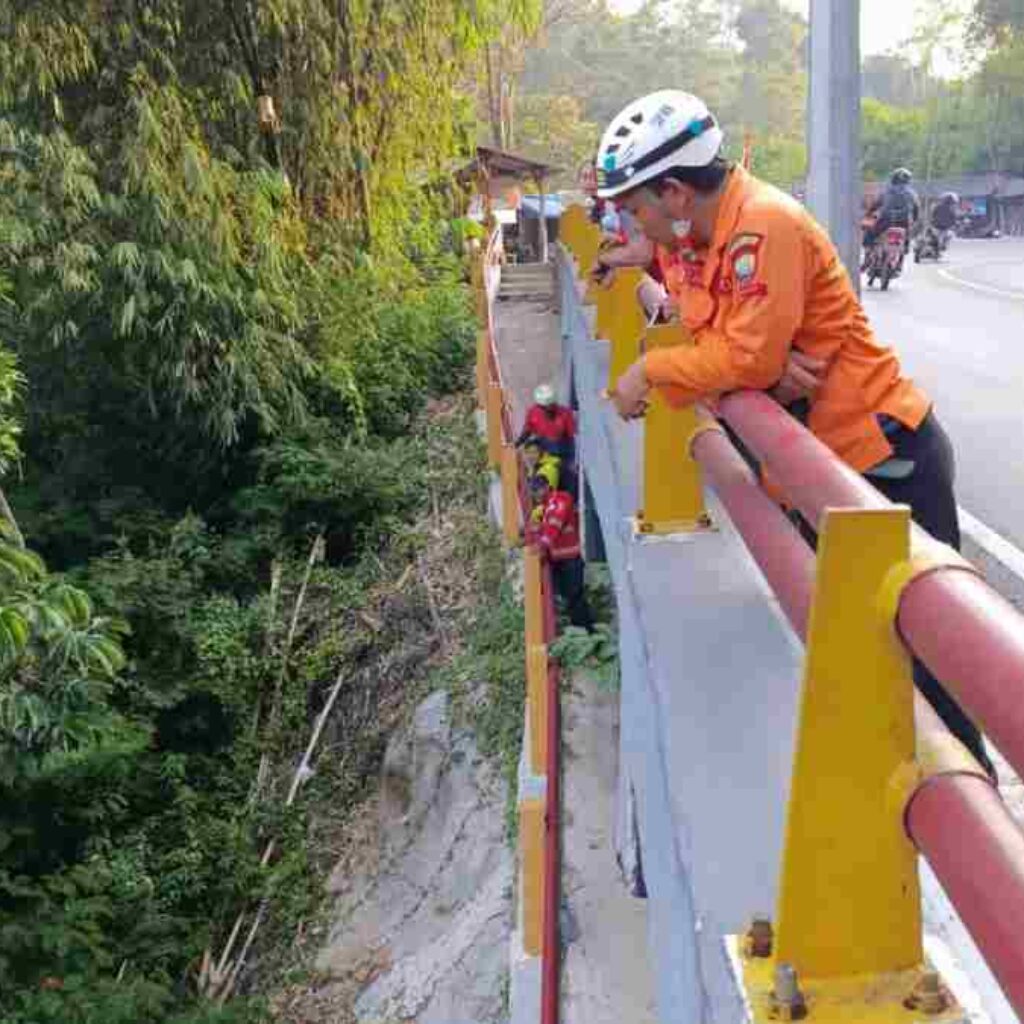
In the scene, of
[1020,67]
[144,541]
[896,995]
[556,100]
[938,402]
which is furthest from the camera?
[1020,67]

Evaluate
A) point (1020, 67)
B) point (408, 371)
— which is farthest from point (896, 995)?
point (1020, 67)

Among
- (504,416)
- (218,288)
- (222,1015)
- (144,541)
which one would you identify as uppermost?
(218,288)

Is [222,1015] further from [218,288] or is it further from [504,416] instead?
[218,288]

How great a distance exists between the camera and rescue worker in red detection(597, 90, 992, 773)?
263 centimetres

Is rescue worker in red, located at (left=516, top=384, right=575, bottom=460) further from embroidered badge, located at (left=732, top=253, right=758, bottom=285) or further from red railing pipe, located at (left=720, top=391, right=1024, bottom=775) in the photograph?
red railing pipe, located at (left=720, top=391, right=1024, bottom=775)

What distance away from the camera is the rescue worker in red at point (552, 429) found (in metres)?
7.52

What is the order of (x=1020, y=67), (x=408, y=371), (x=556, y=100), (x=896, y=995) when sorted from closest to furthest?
(x=896, y=995), (x=408, y=371), (x=556, y=100), (x=1020, y=67)

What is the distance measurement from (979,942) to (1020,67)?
53.9 meters

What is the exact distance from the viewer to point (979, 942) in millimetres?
1117

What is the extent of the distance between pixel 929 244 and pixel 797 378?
21.6 m

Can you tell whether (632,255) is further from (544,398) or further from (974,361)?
(974,361)

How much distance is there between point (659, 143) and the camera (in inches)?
110

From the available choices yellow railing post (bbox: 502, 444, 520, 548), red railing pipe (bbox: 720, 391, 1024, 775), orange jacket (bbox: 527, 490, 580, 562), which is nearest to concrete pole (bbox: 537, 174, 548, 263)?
yellow railing post (bbox: 502, 444, 520, 548)

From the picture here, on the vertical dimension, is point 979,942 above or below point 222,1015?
above
